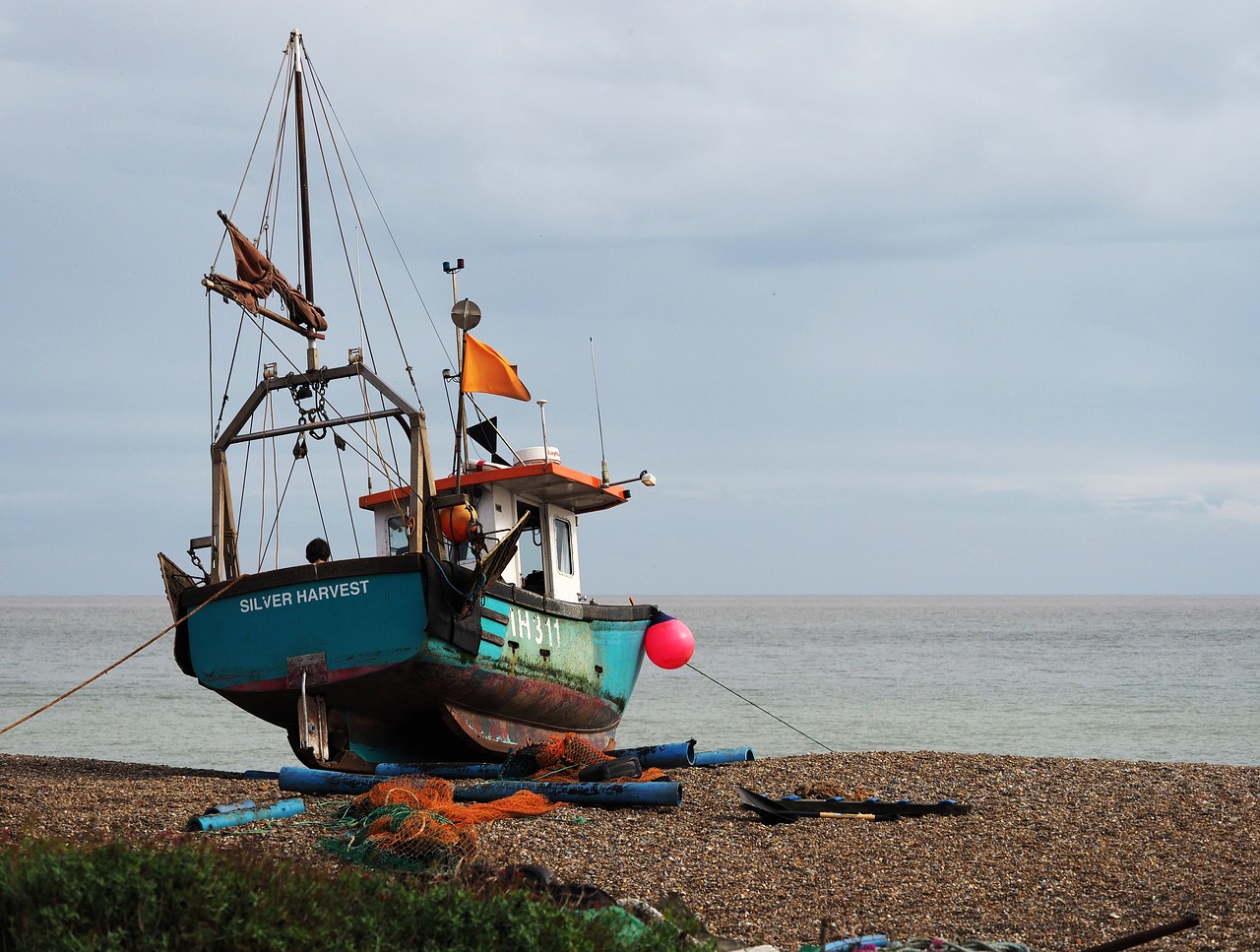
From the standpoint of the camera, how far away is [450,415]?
49.8 feet

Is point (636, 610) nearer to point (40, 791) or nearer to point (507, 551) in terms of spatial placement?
point (507, 551)

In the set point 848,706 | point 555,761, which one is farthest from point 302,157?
point 848,706

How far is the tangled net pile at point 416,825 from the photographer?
25.2 feet

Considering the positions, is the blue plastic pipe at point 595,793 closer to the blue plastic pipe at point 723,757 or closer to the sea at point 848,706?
the blue plastic pipe at point 723,757

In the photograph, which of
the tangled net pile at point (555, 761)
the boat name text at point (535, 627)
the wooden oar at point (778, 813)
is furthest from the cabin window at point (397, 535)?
the wooden oar at point (778, 813)

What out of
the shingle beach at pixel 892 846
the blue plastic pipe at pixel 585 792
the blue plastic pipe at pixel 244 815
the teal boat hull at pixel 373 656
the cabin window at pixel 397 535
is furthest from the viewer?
the cabin window at pixel 397 535

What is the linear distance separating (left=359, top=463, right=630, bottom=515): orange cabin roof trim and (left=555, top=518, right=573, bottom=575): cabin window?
0.27m

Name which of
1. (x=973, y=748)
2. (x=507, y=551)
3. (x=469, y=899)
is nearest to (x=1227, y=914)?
(x=469, y=899)

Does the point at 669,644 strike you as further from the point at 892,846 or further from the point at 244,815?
the point at 244,815

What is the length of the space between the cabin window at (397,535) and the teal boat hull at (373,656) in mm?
2194

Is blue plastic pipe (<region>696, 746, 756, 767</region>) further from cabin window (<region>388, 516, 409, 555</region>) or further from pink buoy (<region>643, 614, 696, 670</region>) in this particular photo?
cabin window (<region>388, 516, 409, 555</region>)

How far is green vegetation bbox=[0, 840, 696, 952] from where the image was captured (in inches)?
186

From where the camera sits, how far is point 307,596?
12484 mm

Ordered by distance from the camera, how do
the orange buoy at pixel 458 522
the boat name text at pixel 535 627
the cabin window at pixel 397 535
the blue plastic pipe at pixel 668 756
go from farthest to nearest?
the cabin window at pixel 397 535 < the boat name text at pixel 535 627 < the orange buoy at pixel 458 522 < the blue plastic pipe at pixel 668 756
